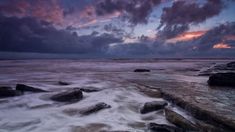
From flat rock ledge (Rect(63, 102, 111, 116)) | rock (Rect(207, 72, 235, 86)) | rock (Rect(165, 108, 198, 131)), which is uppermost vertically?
rock (Rect(207, 72, 235, 86))

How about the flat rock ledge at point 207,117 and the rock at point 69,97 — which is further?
the rock at point 69,97

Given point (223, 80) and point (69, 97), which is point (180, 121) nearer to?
point (69, 97)

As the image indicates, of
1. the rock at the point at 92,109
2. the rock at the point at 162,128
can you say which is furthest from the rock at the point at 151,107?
the rock at the point at 162,128

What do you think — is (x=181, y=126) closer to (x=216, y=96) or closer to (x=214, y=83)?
(x=216, y=96)

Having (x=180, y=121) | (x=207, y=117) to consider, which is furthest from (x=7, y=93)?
(x=207, y=117)

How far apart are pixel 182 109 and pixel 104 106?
8.69ft

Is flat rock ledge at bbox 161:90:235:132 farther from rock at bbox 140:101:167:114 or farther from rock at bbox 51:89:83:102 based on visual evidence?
rock at bbox 51:89:83:102

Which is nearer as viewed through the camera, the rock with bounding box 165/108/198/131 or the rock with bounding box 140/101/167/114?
the rock with bounding box 165/108/198/131

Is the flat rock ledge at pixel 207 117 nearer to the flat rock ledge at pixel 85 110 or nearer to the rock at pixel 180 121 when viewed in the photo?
the rock at pixel 180 121

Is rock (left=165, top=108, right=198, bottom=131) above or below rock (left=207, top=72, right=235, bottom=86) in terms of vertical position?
below

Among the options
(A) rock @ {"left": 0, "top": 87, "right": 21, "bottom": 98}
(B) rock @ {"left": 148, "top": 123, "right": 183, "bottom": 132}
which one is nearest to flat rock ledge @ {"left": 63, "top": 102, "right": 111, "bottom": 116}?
(B) rock @ {"left": 148, "top": 123, "right": 183, "bottom": 132}

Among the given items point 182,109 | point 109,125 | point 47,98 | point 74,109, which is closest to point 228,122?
point 182,109

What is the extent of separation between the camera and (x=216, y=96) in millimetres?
8984

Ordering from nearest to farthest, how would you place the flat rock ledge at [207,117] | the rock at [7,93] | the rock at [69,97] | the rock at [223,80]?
the flat rock ledge at [207,117] → the rock at [69,97] → the rock at [7,93] → the rock at [223,80]
